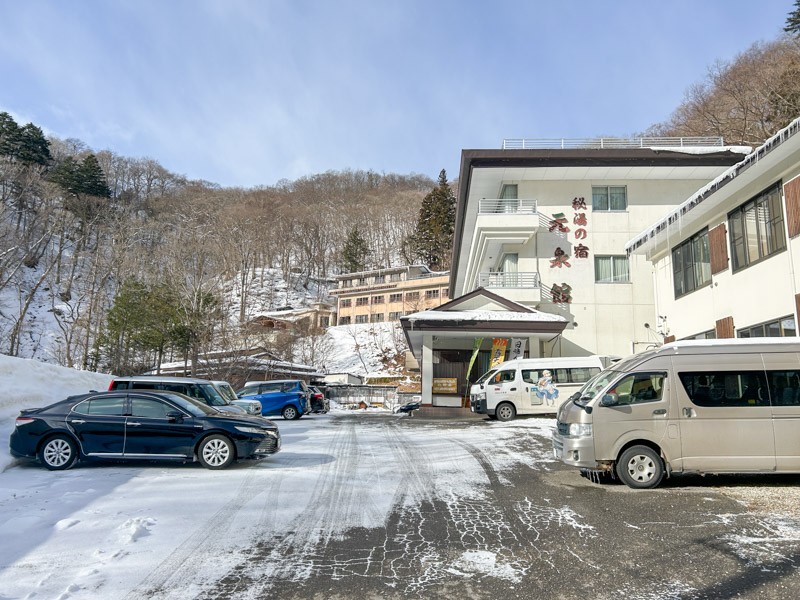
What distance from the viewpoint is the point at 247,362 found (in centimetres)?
3572

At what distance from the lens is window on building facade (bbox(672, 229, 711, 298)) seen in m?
18.2

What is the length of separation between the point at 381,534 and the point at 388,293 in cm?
6821

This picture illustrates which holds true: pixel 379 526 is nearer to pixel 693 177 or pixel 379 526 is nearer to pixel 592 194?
pixel 592 194

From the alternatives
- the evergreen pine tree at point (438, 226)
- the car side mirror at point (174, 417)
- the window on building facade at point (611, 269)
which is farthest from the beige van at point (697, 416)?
the evergreen pine tree at point (438, 226)

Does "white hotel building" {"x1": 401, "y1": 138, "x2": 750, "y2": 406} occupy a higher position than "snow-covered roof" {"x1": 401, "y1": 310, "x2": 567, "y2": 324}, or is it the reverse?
"white hotel building" {"x1": 401, "y1": 138, "x2": 750, "y2": 406}

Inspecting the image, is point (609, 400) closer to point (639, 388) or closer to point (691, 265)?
point (639, 388)

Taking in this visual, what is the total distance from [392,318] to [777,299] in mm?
59947

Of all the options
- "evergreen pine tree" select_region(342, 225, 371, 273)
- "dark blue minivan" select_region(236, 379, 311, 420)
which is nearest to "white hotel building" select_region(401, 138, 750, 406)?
"dark blue minivan" select_region(236, 379, 311, 420)

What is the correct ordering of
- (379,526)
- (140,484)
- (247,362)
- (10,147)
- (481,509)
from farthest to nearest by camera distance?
(10,147) → (247,362) → (140,484) → (481,509) → (379,526)

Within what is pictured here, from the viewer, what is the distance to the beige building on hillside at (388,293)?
71.0 metres

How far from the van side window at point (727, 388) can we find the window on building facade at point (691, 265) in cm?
1021

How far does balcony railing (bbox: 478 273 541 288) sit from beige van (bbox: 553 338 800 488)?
65.1ft

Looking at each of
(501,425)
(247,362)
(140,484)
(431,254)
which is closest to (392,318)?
(431,254)

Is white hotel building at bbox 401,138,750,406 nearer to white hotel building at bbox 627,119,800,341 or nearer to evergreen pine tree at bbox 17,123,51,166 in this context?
white hotel building at bbox 627,119,800,341
